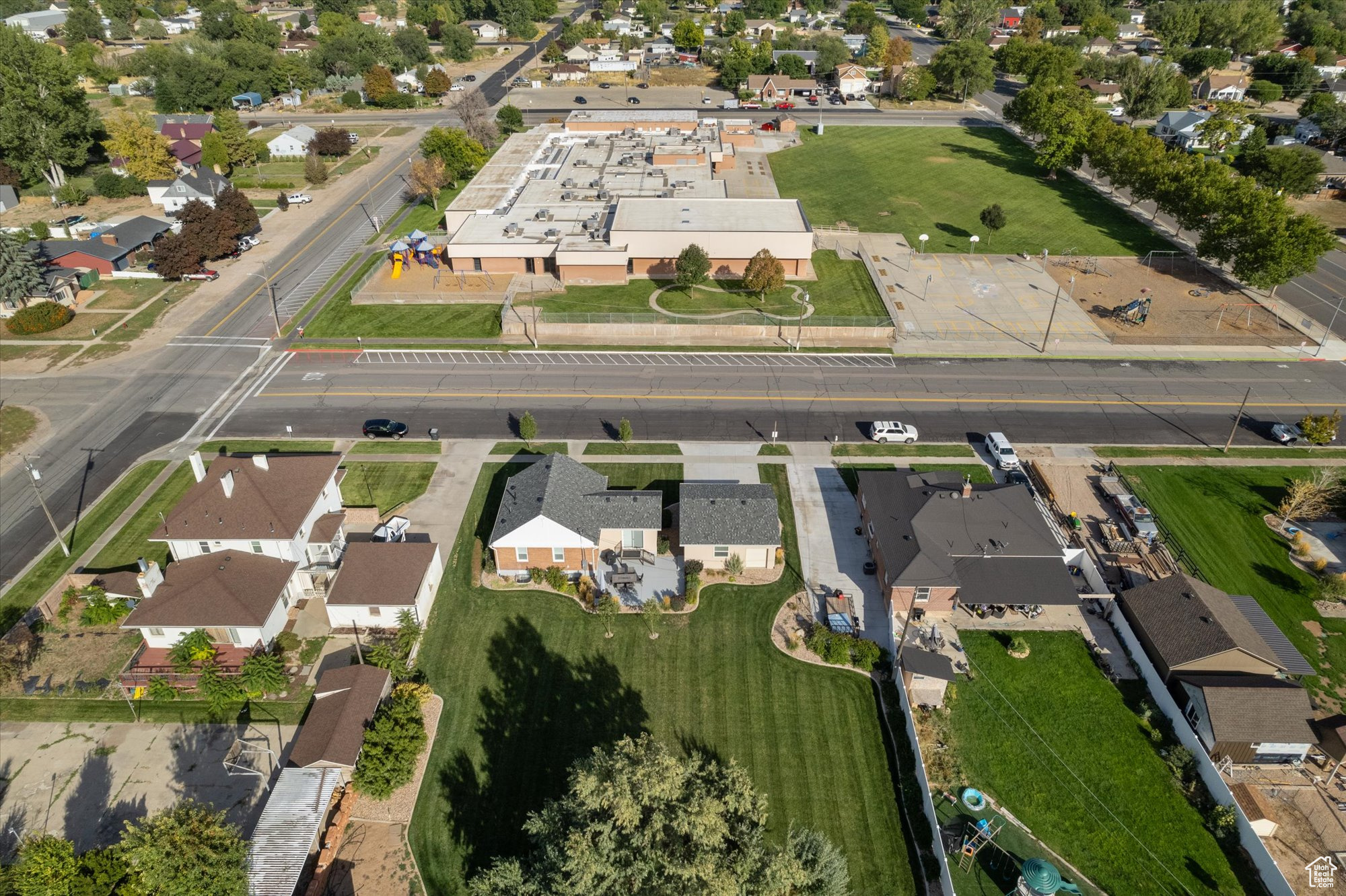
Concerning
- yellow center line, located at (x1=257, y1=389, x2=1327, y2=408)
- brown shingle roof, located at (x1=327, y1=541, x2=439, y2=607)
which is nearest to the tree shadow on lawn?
brown shingle roof, located at (x1=327, y1=541, x2=439, y2=607)

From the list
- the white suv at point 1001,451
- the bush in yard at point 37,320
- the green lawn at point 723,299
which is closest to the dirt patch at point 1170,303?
the green lawn at point 723,299

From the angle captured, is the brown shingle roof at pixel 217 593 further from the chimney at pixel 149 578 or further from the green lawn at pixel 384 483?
the green lawn at pixel 384 483

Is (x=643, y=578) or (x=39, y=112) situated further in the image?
(x=39, y=112)

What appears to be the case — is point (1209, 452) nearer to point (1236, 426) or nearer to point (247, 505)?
point (1236, 426)

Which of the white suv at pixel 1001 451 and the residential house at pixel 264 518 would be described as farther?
the white suv at pixel 1001 451

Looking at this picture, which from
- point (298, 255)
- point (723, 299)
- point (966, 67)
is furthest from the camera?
point (966, 67)

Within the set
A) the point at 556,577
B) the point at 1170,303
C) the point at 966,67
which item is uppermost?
the point at 966,67

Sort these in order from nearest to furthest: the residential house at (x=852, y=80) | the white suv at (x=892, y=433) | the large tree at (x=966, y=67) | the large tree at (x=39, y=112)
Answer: the white suv at (x=892, y=433), the large tree at (x=39, y=112), the large tree at (x=966, y=67), the residential house at (x=852, y=80)

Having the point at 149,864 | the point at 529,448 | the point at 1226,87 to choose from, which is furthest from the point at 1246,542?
the point at 1226,87
